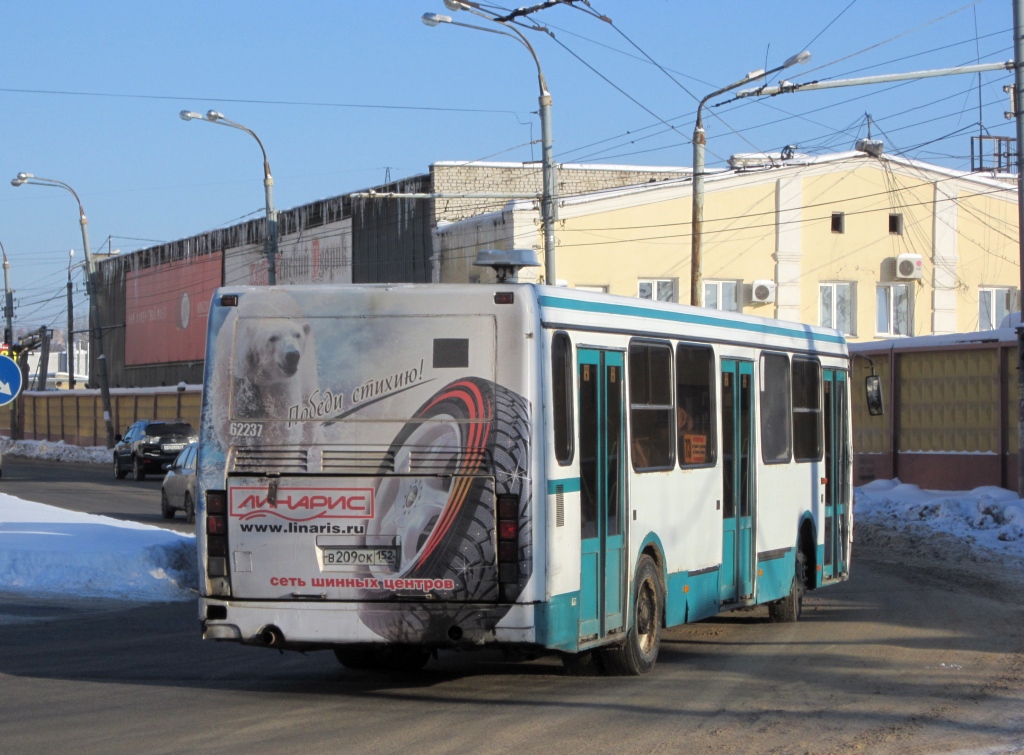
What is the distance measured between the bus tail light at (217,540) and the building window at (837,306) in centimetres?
3664

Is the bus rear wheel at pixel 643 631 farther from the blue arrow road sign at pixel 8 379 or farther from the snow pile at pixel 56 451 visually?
the snow pile at pixel 56 451

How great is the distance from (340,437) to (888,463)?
20953 mm

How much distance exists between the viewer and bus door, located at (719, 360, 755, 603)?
11758 millimetres

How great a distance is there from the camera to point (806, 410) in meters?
13.8

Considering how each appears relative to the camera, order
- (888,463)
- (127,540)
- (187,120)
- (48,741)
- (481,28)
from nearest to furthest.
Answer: (48,741), (127,540), (481,28), (888,463), (187,120)

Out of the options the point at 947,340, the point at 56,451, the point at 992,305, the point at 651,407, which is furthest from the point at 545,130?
the point at 56,451

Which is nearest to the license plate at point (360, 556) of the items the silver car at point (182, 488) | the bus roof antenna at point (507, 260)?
the bus roof antenna at point (507, 260)

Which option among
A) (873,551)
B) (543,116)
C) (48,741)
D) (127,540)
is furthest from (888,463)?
(48,741)

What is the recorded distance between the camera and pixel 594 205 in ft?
138

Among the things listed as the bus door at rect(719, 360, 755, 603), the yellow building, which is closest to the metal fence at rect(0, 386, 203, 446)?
the yellow building

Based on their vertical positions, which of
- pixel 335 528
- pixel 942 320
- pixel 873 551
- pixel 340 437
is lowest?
pixel 873 551

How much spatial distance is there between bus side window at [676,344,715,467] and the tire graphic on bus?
2.49 meters

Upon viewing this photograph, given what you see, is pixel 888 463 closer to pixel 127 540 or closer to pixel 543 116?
pixel 543 116

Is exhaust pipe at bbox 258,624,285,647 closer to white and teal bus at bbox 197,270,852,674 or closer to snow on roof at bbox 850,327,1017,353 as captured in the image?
white and teal bus at bbox 197,270,852,674
